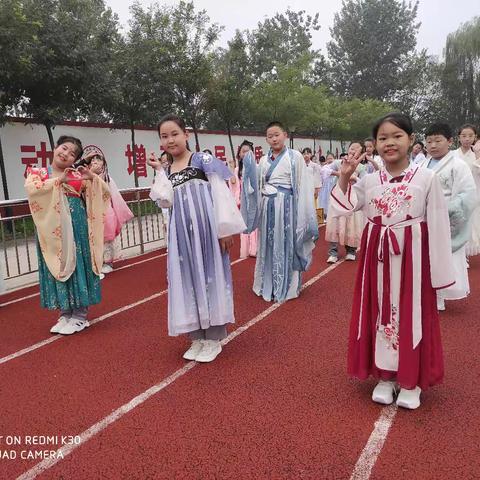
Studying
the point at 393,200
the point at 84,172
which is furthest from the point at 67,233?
the point at 393,200

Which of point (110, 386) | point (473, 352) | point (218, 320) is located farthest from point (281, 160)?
point (110, 386)

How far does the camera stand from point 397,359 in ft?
8.89

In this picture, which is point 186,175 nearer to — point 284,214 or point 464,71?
point 284,214

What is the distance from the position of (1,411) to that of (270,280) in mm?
2895

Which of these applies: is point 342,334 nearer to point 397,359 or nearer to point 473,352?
point 473,352

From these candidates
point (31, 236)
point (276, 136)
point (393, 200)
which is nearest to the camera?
point (393, 200)

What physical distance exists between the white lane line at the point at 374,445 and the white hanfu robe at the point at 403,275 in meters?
0.19

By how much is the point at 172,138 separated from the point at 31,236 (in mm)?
5602

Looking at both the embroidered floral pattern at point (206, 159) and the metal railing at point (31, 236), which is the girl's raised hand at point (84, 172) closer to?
the embroidered floral pattern at point (206, 159)

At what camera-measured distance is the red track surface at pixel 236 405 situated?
230 cm

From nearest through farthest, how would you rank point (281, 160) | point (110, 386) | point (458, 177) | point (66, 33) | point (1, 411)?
point (1, 411)
point (110, 386)
point (458, 177)
point (281, 160)
point (66, 33)

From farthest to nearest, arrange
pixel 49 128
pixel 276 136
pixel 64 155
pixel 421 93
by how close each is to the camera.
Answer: pixel 421 93 → pixel 49 128 → pixel 276 136 → pixel 64 155

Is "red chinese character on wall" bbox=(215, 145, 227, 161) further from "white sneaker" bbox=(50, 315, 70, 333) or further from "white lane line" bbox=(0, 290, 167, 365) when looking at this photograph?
"white sneaker" bbox=(50, 315, 70, 333)

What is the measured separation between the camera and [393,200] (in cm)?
264
